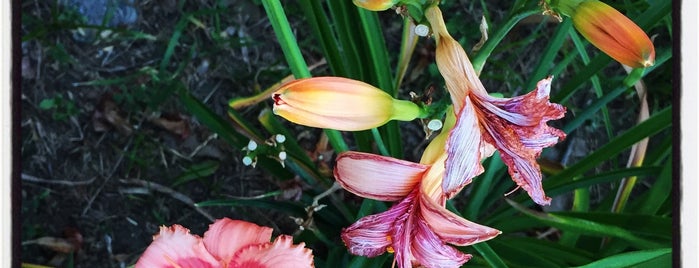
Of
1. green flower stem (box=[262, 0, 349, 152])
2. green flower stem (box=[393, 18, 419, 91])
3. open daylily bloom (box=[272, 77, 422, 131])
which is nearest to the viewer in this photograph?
open daylily bloom (box=[272, 77, 422, 131])

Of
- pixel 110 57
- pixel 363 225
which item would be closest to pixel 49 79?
pixel 110 57

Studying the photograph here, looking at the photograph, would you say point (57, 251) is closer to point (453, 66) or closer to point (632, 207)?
point (453, 66)

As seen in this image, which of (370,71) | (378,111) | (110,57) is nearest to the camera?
(378,111)

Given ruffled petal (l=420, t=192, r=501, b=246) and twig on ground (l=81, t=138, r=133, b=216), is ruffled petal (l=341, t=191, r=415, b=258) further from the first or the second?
twig on ground (l=81, t=138, r=133, b=216)

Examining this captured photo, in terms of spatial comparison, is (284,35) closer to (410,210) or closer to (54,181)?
(410,210)

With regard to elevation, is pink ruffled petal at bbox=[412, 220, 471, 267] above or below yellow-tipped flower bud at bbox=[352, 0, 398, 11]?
below

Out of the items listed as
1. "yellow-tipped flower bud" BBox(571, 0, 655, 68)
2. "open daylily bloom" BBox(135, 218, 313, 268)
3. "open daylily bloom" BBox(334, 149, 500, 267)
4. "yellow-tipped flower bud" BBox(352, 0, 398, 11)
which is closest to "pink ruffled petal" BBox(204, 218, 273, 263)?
"open daylily bloom" BBox(135, 218, 313, 268)

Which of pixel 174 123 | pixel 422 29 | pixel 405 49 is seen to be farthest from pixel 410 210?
pixel 174 123
